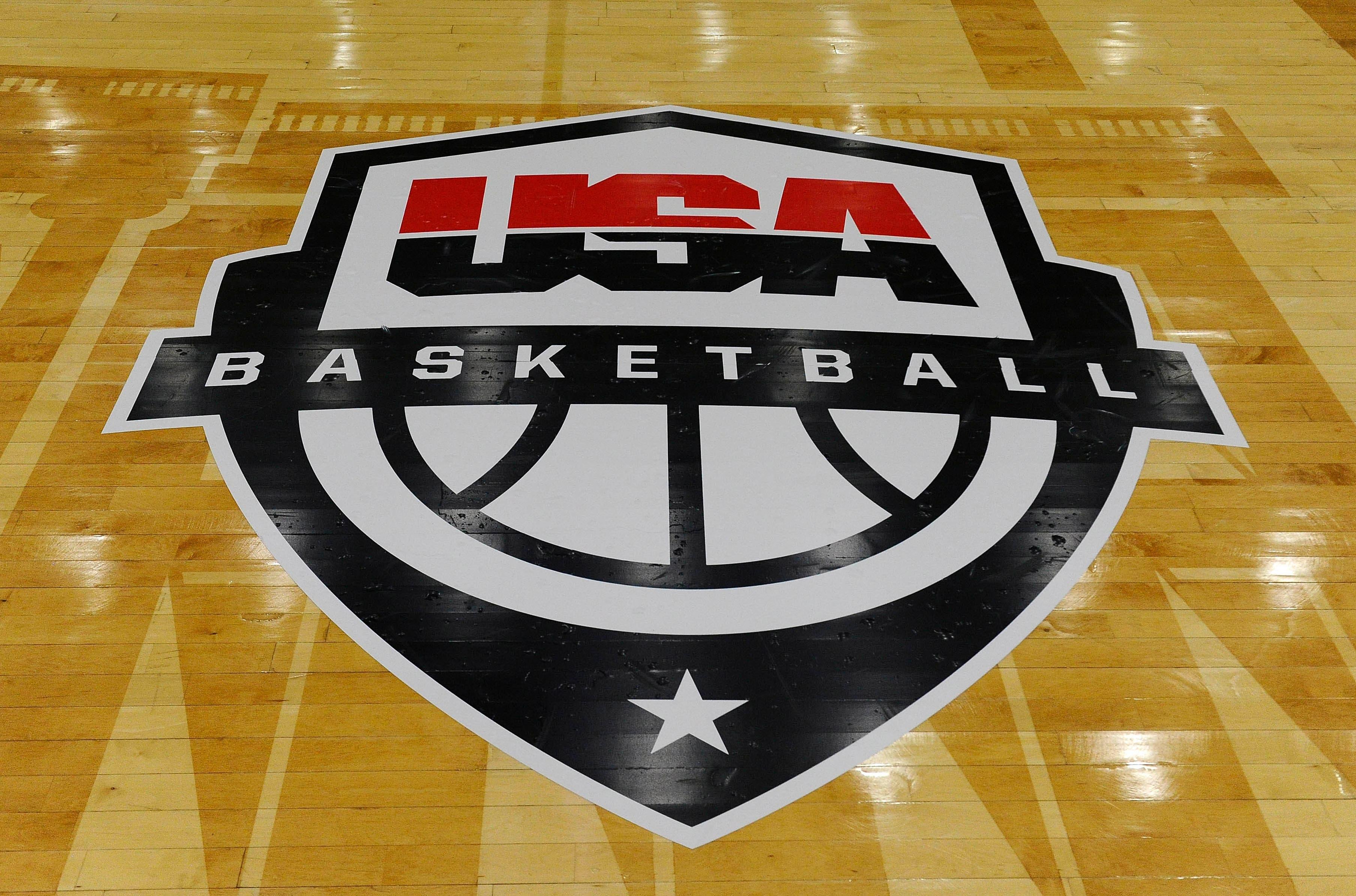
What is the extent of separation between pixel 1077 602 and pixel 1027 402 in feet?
2.41

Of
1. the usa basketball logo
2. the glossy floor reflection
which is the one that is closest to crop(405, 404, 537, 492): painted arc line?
the usa basketball logo

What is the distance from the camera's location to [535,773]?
2.35m

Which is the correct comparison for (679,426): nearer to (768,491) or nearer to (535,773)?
(768,491)

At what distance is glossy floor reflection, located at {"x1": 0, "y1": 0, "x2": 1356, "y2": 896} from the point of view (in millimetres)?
2240

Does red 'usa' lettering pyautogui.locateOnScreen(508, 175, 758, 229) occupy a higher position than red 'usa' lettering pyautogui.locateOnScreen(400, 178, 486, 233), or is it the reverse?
red 'usa' lettering pyautogui.locateOnScreen(508, 175, 758, 229)

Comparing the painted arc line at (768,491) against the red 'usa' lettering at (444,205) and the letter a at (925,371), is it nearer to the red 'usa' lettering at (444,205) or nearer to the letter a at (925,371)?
the letter a at (925,371)

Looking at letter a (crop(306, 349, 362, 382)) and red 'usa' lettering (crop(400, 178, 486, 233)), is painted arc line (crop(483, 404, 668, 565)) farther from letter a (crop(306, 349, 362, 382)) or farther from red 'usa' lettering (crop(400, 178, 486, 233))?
red 'usa' lettering (crop(400, 178, 486, 233))

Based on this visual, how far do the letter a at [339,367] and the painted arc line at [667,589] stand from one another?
0.76ft

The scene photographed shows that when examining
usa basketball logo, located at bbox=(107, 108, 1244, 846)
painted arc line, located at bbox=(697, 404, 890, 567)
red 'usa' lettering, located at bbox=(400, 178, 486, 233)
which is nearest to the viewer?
usa basketball logo, located at bbox=(107, 108, 1244, 846)

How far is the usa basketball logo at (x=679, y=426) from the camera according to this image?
2.51 metres

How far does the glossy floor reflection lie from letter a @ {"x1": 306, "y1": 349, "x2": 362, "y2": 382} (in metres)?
0.42

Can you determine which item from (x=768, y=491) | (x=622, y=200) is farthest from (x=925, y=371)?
(x=622, y=200)

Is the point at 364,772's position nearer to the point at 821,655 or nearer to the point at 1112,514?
the point at 821,655

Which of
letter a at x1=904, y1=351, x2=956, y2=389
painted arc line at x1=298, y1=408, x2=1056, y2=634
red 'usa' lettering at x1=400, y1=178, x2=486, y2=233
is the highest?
red 'usa' lettering at x1=400, y1=178, x2=486, y2=233
